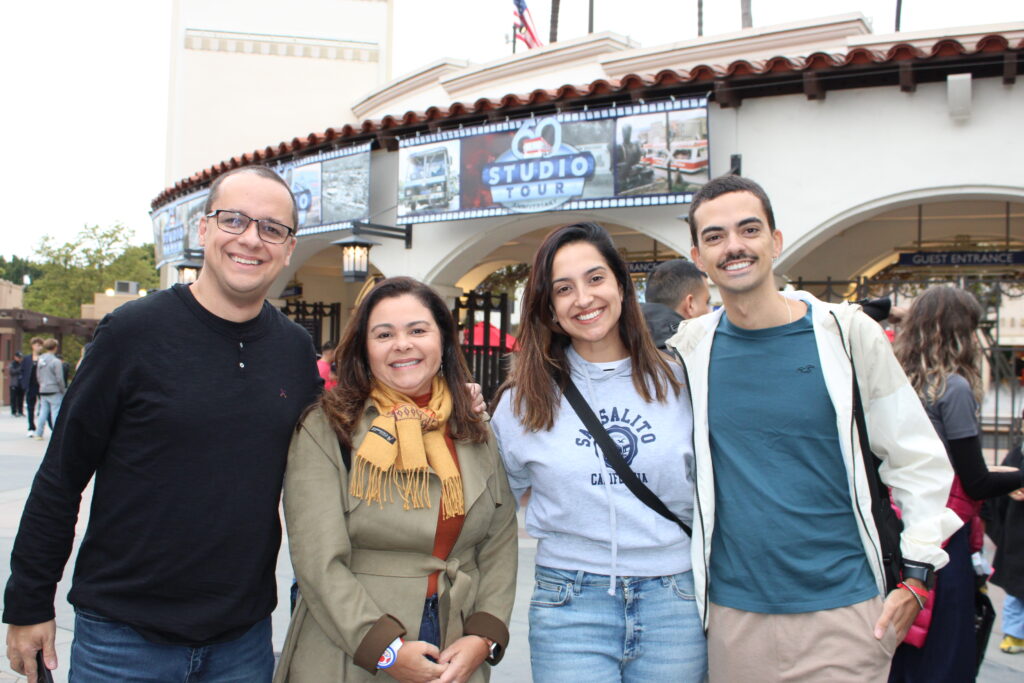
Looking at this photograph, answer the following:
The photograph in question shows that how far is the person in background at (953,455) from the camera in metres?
3.01

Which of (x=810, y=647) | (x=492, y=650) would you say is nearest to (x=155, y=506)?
(x=492, y=650)

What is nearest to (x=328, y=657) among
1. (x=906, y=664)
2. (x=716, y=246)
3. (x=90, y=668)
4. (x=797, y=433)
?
(x=90, y=668)

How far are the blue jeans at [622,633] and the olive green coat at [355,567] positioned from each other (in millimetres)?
189

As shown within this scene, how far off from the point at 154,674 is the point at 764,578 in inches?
65.8

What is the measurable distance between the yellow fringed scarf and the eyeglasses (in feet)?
1.83

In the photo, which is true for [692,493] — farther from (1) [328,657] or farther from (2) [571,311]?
(1) [328,657]

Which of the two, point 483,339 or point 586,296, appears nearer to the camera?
point 586,296

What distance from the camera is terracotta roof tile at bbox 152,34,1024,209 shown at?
712 cm

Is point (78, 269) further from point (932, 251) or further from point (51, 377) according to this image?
point (932, 251)

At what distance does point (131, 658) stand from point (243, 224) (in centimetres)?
121

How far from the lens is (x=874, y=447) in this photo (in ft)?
7.67

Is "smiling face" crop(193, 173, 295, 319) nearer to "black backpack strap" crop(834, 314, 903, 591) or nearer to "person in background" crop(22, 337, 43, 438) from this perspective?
"black backpack strap" crop(834, 314, 903, 591)

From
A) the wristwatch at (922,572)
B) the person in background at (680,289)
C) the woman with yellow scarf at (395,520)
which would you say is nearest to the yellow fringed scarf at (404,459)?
the woman with yellow scarf at (395,520)

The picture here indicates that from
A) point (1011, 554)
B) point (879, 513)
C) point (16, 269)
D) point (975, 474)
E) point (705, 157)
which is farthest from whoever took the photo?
point (16, 269)
